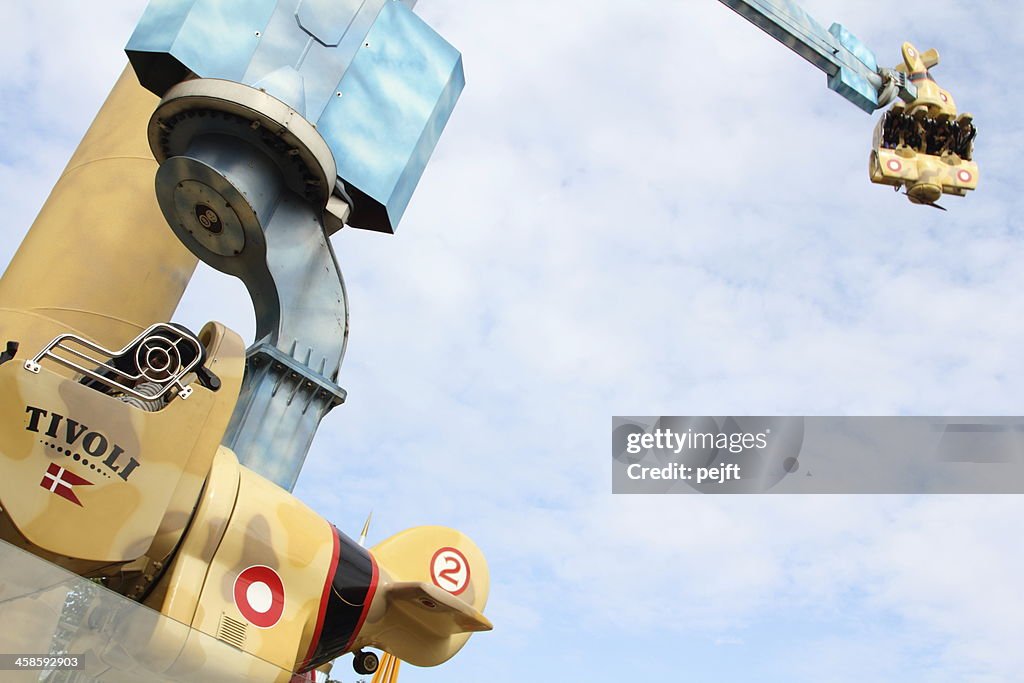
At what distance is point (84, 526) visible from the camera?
5.97m

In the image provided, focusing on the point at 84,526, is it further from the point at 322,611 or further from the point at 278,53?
the point at 278,53

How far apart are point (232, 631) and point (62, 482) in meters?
1.56

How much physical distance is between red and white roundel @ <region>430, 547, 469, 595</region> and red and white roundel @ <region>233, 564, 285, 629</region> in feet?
5.22

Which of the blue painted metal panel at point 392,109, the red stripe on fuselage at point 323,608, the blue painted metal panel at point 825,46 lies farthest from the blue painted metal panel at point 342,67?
the blue painted metal panel at point 825,46

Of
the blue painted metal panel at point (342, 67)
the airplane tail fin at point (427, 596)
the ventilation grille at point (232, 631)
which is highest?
the blue painted metal panel at point (342, 67)

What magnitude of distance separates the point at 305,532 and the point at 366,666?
4.98 ft

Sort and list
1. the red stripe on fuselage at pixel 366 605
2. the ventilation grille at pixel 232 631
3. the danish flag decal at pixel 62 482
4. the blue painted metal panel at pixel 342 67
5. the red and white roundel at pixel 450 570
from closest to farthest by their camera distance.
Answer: the danish flag decal at pixel 62 482 → the ventilation grille at pixel 232 631 → the red stripe on fuselage at pixel 366 605 → the red and white roundel at pixel 450 570 → the blue painted metal panel at pixel 342 67

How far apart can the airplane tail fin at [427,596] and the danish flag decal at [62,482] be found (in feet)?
8.25

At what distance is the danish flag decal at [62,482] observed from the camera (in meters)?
5.90

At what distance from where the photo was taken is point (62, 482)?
5938 mm

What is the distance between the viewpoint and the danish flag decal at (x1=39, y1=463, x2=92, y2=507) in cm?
590

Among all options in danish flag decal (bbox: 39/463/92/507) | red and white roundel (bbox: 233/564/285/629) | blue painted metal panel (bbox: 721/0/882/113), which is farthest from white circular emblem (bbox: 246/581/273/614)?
blue painted metal panel (bbox: 721/0/882/113)

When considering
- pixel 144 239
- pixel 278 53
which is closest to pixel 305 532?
pixel 278 53

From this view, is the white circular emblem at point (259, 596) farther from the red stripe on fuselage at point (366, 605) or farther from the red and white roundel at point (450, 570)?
the red and white roundel at point (450, 570)
